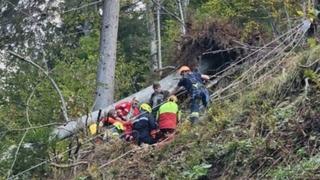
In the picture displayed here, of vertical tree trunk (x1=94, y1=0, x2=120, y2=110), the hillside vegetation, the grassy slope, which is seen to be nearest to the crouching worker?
the hillside vegetation

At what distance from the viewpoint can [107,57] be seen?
18.0 meters

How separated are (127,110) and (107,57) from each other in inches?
139

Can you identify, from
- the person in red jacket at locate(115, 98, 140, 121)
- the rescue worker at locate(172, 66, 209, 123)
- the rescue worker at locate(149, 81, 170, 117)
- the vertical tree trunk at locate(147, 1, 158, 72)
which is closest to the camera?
the rescue worker at locate(172, 66, 209, 123)

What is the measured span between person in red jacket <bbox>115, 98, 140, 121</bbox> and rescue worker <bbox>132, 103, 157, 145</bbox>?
94cm

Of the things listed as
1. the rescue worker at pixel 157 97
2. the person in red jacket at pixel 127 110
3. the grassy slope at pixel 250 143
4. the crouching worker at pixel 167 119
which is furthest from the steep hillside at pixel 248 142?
the rescue worker at pixel 157 97

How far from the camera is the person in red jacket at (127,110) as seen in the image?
14.2 meters

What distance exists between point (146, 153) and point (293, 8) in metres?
12.1

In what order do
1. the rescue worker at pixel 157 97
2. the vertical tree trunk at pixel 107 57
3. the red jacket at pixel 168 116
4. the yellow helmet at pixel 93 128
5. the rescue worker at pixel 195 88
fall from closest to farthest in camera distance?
1. the red jacket at pixel 168 116
2. the yellow helmet at pixel 93 128
3. the rescue worker at pixel 195 88
4. the rescue worker at pixel 157 97
5. the vertical tree trunk at pixel 107 57

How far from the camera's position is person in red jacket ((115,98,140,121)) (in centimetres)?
1417

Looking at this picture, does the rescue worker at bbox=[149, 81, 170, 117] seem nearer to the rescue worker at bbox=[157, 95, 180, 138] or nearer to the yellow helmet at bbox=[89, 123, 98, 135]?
the rescue worker at bbox=[157, 95, 180, 138]

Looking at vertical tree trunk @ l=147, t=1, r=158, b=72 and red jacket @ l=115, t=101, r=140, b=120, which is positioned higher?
vertical tree trunk @ l=147, t=1, r=158, b=72

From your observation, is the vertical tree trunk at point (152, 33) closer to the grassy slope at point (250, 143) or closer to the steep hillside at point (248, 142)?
the steep hillside at point (248, 142)

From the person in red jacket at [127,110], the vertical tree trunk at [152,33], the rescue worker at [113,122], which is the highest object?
the vertical tree trunk at [152,33]

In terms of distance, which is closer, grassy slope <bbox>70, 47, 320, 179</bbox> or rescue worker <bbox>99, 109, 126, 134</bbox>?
grassy slope <bbox>70, 47, 320, 179</bbox>
